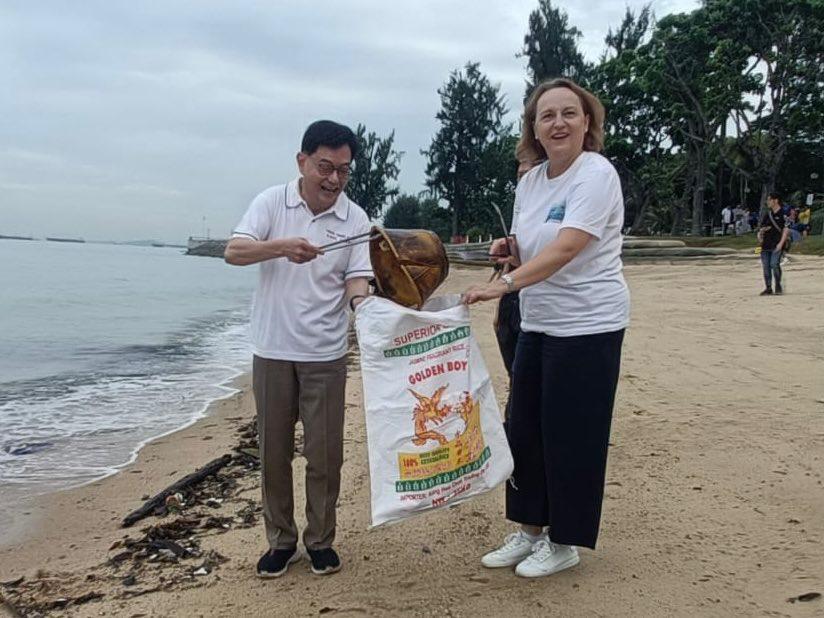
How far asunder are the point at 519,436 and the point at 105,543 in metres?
2.51

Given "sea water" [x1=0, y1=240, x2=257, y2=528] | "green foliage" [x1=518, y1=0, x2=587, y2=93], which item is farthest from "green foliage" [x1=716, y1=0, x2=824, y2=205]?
"sea water" [x1=0, y1=240, x2=257, y2=528]

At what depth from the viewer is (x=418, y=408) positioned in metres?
2.66

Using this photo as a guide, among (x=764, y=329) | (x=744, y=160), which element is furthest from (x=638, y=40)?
(x=764, y=329)

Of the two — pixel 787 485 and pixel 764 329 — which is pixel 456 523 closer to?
pixel 787 485

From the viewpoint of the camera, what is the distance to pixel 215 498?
438cm

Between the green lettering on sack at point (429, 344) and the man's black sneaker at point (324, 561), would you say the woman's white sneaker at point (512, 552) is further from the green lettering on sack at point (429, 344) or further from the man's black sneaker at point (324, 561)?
the green lettering on sack at point (429, 344)

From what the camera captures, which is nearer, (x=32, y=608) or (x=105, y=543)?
(x=32, y=608)

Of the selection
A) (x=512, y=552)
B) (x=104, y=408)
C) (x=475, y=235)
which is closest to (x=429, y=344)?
(x=512, y=552)

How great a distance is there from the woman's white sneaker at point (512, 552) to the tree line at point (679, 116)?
42.6 feet

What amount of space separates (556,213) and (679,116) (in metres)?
29.2

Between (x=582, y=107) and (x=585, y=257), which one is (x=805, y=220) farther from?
(x=585, y=257)

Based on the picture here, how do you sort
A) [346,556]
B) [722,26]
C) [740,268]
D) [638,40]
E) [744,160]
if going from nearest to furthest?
[346,556], [740,268], [722,26], [744,160], [638,40]

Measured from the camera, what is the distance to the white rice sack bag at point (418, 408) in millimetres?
2627

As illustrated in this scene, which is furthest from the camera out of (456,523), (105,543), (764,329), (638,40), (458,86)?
(458,86)
